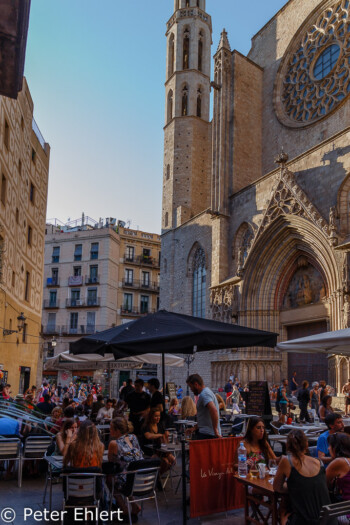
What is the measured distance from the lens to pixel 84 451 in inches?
191

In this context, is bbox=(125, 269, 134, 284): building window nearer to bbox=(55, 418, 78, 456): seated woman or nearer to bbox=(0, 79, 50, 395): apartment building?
bbox=(0, 79, 50, 395): apartment building

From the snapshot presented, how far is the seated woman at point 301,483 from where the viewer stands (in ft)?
12.8

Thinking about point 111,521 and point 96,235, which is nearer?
point 111,521

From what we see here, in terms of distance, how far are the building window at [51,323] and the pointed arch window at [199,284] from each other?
70.4 ft

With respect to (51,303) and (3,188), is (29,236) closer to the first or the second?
(3,188)

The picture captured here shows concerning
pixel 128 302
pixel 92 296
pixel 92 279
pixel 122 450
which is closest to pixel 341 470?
pixel 122 450

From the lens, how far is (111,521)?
5.14 m

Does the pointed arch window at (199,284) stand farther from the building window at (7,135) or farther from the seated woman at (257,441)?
the seated woman at (257,441)

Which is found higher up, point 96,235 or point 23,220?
point 96,235

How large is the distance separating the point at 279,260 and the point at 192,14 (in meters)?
18.3

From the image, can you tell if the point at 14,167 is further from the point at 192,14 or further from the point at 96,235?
the point at 96,235

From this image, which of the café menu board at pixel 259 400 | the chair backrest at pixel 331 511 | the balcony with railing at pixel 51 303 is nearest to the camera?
the chair backrest at pixel 331 511

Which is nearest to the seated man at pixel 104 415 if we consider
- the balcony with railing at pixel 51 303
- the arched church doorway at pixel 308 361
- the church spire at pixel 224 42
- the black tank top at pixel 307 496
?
the black tank top at pixel 307 496

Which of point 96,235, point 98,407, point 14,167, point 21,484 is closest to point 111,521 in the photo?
point 21,484
